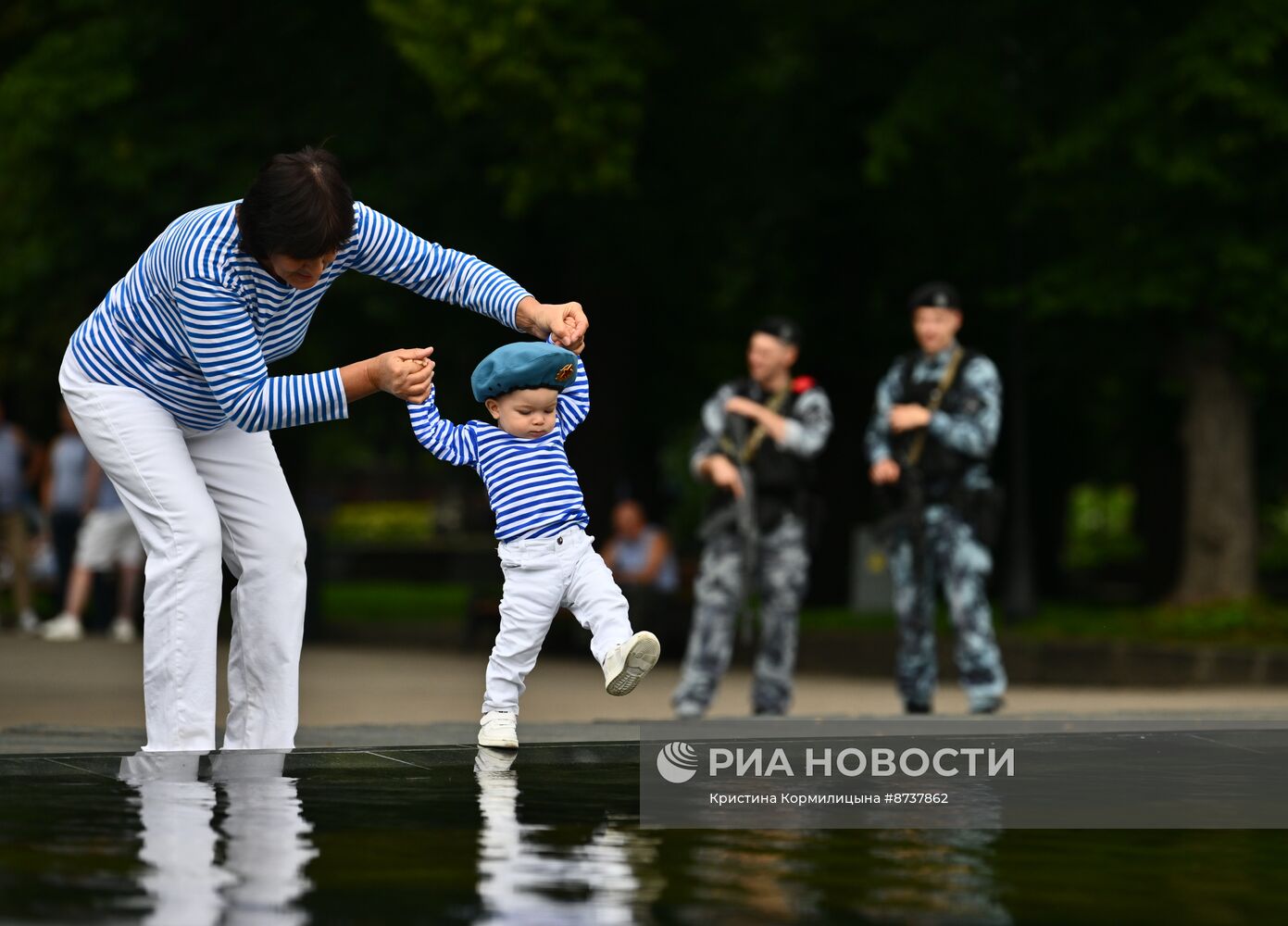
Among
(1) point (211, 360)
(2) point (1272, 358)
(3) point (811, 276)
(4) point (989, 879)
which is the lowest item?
(4) point (989, 879)

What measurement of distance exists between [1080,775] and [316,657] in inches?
504

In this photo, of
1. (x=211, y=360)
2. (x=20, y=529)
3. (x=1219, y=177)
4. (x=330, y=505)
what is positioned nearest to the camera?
(x=211, y=360)

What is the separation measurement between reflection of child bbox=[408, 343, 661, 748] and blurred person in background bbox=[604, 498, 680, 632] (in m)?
10.9

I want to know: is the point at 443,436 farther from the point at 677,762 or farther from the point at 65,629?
the point at 65,629

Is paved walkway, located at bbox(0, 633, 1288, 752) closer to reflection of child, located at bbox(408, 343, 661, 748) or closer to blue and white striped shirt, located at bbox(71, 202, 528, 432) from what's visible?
reflection of child, located at bbox(408, 343, 661, 748)

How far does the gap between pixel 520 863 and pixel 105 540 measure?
48.9ft

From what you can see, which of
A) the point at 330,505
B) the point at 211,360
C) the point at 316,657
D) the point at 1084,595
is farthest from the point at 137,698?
the point at 330,505

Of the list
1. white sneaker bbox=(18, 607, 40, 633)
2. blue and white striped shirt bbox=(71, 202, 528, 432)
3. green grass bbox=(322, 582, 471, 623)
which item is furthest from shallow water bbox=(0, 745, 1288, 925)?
green grass bbox=(322, 582, 471, 623)

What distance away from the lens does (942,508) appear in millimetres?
10922

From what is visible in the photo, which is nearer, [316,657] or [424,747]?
[424,747]

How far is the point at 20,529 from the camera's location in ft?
66.9

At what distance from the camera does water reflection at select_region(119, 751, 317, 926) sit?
425 centimetres

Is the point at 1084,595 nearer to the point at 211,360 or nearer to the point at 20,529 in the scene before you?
the point at 20,529

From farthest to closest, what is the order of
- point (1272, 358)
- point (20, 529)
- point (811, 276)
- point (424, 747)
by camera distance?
1. point (811, 276)
2. point (20, 529)
3. point (1272, 358)
4. point (424, 747)
